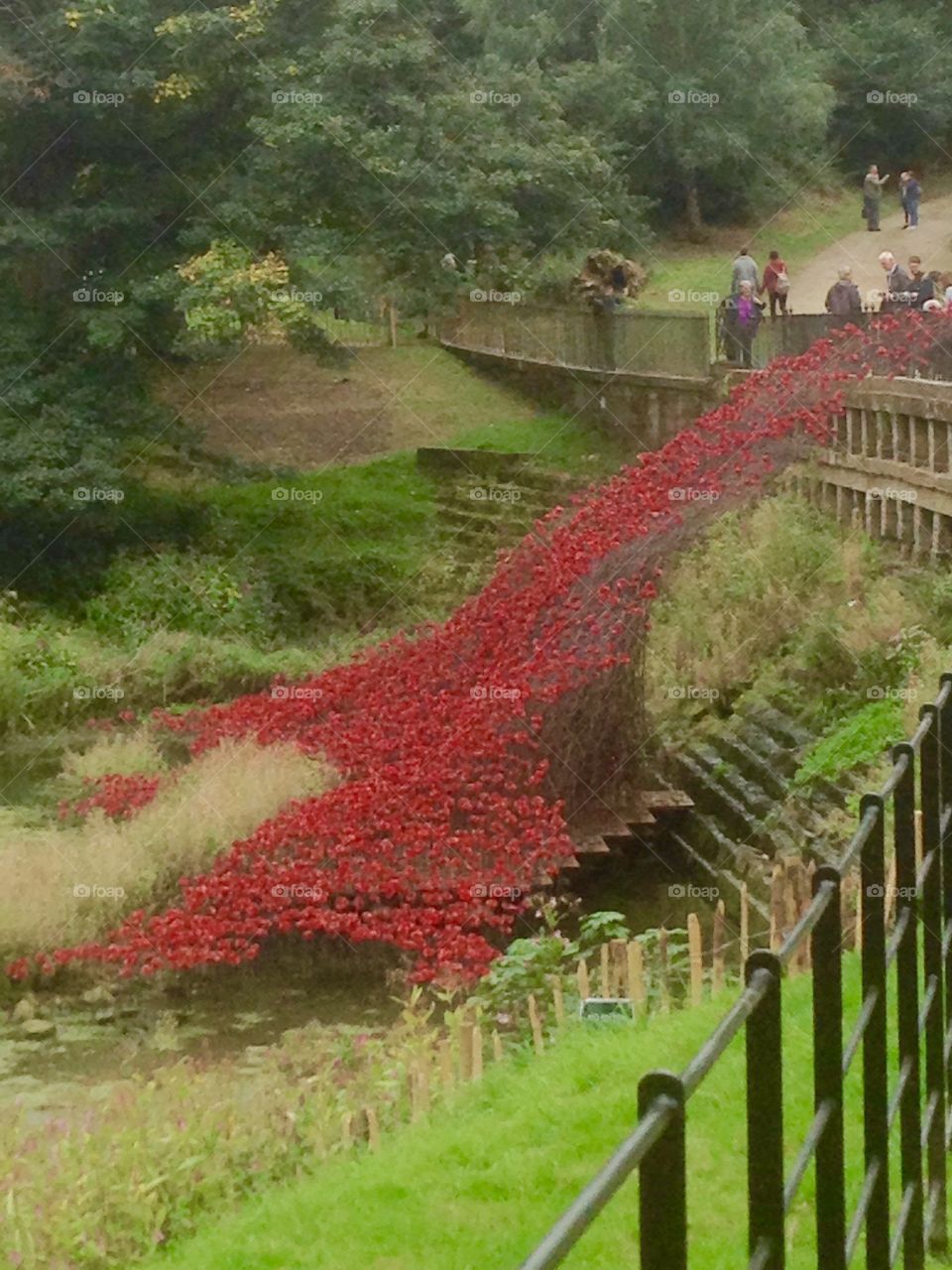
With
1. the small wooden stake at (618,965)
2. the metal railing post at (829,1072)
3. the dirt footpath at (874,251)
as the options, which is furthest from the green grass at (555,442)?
the metal railing post at (829,1072)

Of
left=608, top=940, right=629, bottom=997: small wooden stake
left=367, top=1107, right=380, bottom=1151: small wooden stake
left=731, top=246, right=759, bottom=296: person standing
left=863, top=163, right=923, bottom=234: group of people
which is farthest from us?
left=863, top=163, right=923, bottom=234: group of people

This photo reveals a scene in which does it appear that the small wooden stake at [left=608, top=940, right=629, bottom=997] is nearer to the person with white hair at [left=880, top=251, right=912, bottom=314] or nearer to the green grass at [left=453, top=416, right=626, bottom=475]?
the person with white hair at [left=880, top=251, right=912, bottom=314]

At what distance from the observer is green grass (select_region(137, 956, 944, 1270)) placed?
300cm

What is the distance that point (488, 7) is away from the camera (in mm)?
13945

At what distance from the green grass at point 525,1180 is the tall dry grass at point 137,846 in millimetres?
3095

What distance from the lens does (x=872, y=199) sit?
16.2 metres

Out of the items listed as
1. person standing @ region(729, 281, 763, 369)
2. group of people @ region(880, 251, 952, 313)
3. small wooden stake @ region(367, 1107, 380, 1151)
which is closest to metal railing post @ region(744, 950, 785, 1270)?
small wooden stake @ region(367, 1107, 380, 1151)

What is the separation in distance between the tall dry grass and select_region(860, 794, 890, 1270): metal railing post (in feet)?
17.8

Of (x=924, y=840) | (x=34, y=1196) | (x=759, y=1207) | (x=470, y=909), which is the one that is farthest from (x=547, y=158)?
(x=759, y=1207)

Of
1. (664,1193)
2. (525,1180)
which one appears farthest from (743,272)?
(664,1193)

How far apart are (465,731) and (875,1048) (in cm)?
588

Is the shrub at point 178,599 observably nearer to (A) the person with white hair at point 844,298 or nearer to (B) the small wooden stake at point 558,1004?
(A) the person with white hair at point 844,298

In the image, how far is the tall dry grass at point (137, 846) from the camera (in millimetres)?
6906

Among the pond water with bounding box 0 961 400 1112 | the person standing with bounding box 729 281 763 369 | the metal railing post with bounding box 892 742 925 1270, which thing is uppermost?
the person standing with bounding box 729 281 763 369
